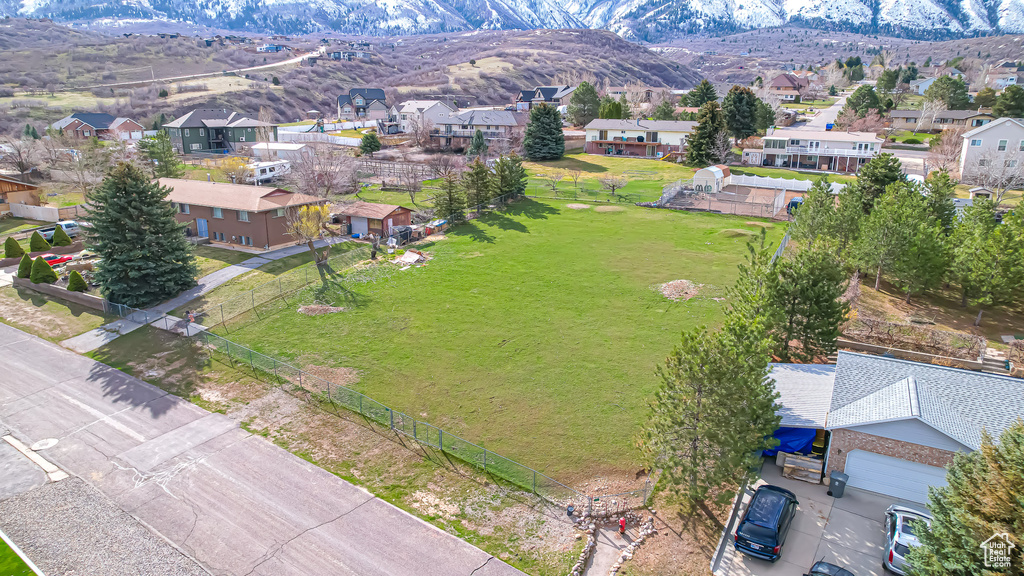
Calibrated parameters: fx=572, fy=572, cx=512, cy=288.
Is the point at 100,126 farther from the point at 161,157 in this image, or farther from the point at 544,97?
the point at 544,97

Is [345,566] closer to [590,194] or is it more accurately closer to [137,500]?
[137,500]

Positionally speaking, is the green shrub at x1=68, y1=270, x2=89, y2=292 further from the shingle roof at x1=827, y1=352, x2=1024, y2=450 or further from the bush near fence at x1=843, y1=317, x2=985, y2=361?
the bush near fence at x1=843, y1=317, x2=985, y2=361

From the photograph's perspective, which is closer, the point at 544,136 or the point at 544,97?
the point at 544,136

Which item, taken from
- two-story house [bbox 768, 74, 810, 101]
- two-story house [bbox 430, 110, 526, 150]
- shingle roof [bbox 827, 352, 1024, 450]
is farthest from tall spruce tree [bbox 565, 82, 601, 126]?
shingle roof [bbox 827, 352, 1024, 450]

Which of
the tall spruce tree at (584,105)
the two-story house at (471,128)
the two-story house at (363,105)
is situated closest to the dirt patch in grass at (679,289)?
the two-story house at (471,128)

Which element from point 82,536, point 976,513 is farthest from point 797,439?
point 82,536

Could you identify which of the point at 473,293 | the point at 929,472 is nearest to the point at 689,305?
the point at 473,293

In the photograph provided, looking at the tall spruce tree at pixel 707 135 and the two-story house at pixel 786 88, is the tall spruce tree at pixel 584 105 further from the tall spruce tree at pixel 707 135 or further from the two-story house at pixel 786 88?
the two-story house at pixel 786 88
